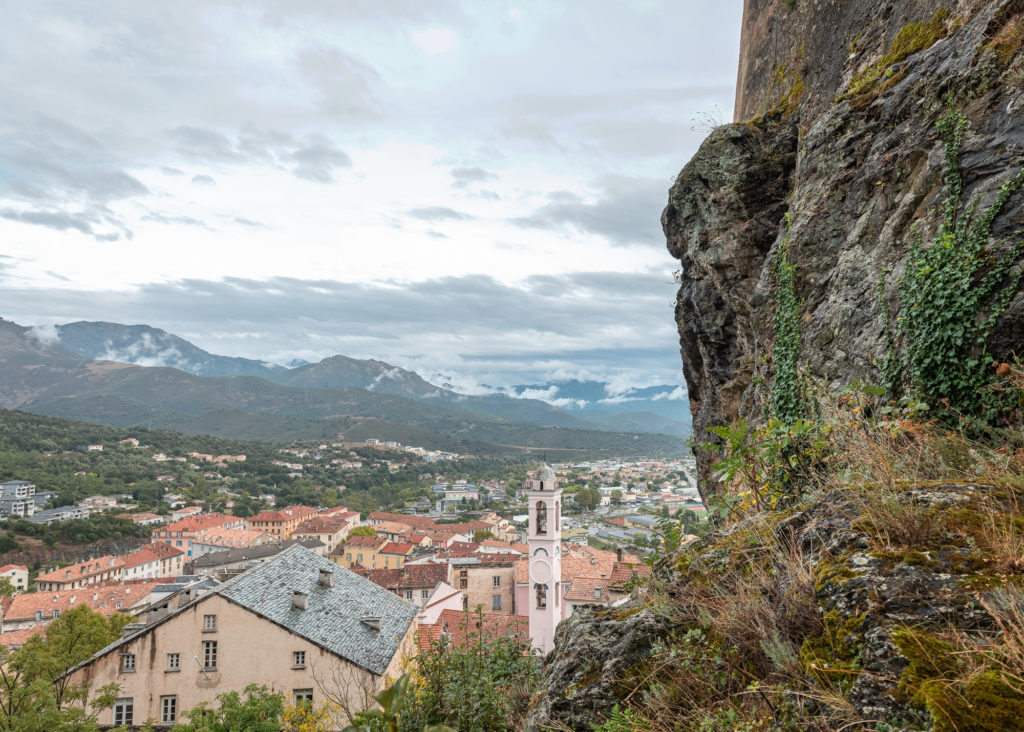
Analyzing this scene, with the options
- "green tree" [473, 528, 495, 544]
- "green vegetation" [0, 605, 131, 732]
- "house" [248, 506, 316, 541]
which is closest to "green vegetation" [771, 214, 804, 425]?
"green vegetation" [0, 605, 131, 732]

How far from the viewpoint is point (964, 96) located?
19.8ft

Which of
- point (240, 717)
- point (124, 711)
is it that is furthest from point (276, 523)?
point (240, 717)

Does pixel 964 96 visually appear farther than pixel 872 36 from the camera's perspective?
No

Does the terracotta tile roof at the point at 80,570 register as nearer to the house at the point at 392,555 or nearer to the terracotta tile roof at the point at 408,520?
the house at the point at 392,555

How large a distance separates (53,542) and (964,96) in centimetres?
9529

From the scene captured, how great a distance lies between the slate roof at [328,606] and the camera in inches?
717

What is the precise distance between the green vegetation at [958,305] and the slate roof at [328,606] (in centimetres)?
1690

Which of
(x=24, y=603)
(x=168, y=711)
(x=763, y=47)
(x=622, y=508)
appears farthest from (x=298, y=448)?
(x=763, y=47)

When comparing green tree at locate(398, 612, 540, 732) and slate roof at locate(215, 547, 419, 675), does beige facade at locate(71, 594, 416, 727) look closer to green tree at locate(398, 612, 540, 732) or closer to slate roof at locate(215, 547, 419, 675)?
slate roof at locate(215, 547, 419, 675)

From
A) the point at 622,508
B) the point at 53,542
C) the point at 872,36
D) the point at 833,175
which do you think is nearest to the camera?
the point at 833,175

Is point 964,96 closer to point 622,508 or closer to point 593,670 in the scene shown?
point 593,670

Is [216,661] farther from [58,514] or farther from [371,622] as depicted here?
[58,514]

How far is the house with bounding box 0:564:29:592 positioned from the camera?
60.9m

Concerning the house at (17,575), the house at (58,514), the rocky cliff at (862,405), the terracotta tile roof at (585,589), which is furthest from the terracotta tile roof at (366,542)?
the rocky cliff at (862,405)
